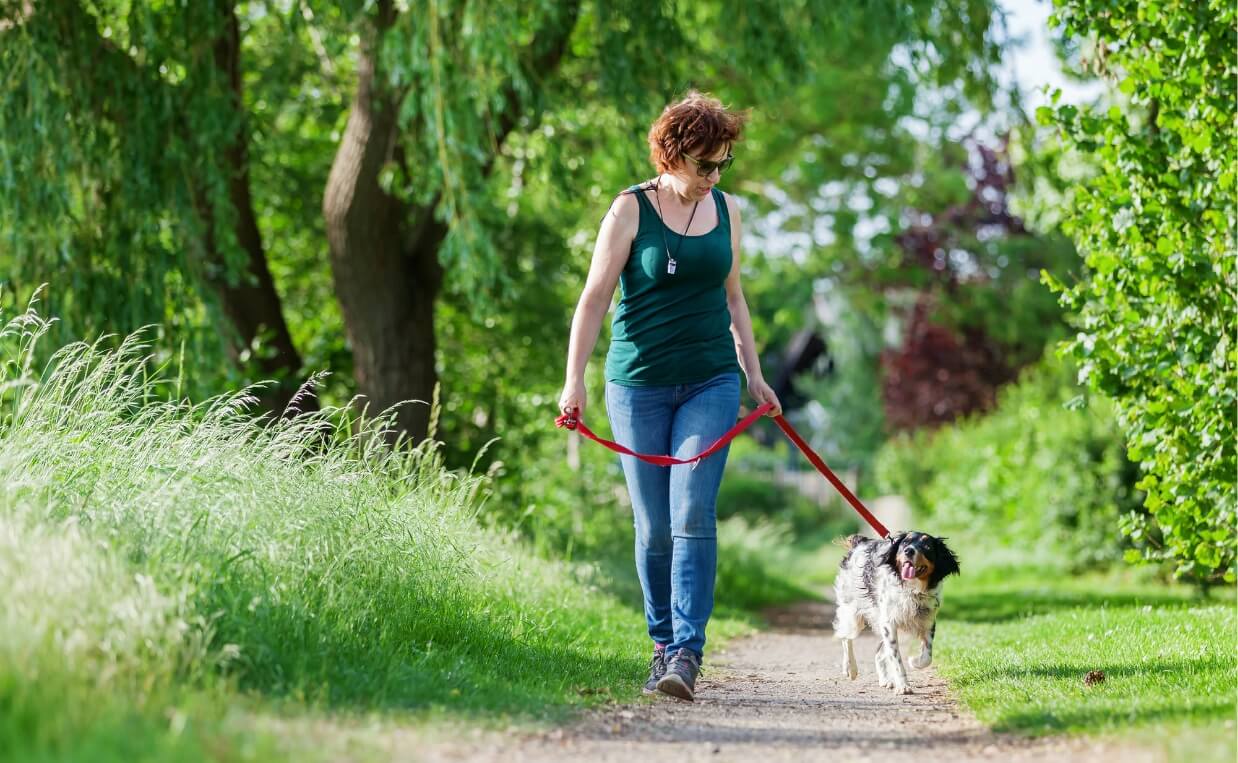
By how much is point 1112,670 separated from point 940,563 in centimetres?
87

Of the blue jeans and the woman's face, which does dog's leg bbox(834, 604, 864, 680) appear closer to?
the blue jeans

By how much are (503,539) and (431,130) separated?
2876mm

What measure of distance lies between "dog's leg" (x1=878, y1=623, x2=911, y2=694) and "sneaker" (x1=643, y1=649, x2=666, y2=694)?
1135 millimetres

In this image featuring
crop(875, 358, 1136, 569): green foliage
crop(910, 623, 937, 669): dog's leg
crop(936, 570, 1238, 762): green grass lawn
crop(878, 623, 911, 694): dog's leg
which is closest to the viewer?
crop(936, 570, 1238, 762): green grass lawn

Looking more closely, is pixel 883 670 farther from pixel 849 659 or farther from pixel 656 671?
pixel 656 671

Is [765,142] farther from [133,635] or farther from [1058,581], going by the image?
[133,635]

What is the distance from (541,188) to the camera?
13.2m

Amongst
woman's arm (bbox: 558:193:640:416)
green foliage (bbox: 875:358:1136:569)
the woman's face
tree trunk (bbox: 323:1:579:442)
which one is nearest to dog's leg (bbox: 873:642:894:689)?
woman's arm (bbox: 558:193:640:416)

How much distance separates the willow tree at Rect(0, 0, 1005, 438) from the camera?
9.42 meters

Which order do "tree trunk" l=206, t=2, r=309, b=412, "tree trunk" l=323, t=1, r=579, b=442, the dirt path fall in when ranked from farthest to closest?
"tree trunk" l=323, t=1, r=579, b=442
"tree trunk" l=206, t=2, r=309, b=412
the dirt path

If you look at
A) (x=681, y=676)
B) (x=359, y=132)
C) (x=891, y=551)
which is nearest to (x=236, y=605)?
(x=681, y=676)

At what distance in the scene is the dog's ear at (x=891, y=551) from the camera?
651cm

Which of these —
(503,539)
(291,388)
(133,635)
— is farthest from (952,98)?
(133,635)

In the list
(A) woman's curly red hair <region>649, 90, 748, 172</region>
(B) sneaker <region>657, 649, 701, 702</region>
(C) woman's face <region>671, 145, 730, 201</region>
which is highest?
(A) woman's curly red hair <region>649, 90, 748, 172</region>
